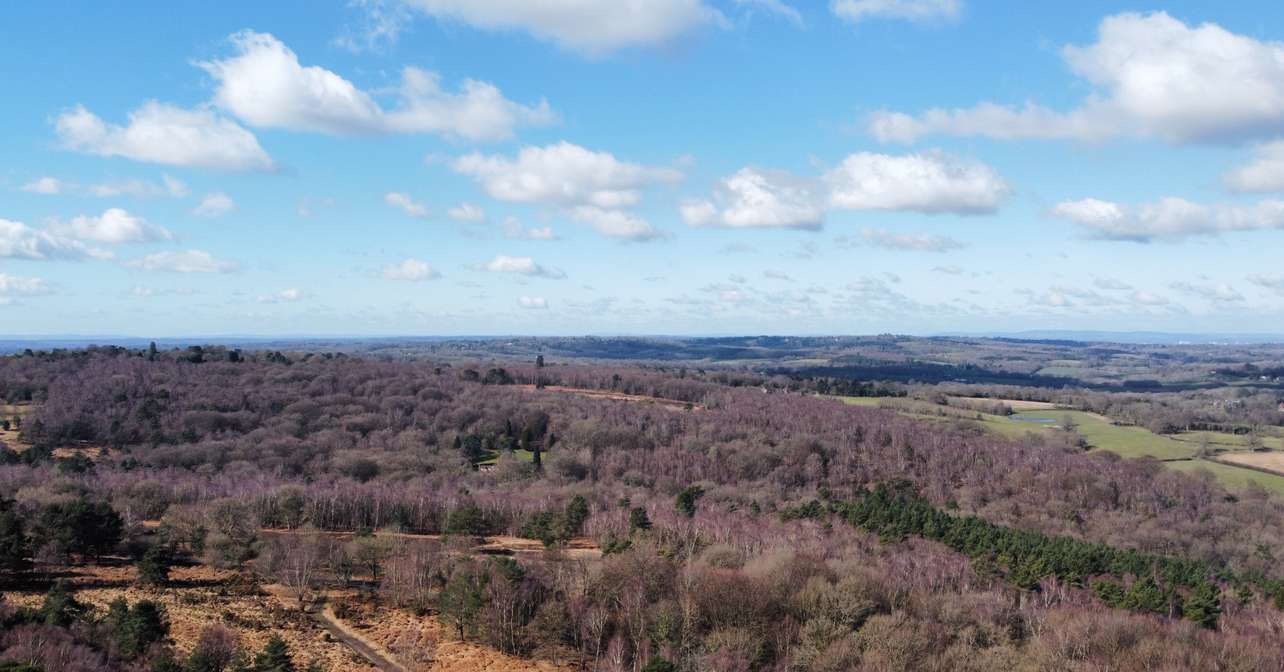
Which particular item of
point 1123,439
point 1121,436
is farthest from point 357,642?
point 1121,436

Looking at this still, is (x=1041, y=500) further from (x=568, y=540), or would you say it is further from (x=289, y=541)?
(x=289, y=541)

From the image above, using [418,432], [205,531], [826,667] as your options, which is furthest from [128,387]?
[826,667]

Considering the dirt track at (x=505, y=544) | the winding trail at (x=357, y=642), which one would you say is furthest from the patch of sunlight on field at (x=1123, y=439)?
the winding trail at (x=357, y=642)

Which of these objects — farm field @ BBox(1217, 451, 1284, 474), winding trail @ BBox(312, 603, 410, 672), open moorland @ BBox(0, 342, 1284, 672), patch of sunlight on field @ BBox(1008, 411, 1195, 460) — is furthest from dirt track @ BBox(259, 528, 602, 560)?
farm field @ BBox(1217, 451, 1284, 474)

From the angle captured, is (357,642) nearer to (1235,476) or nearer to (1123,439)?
(1235,476)

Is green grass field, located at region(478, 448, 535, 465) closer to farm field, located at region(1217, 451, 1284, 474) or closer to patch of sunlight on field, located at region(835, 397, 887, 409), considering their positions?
patch of sunlight on field, located at region(835, 397, 887, 409)

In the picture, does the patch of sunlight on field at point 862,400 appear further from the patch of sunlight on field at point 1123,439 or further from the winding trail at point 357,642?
the winding trail at point 357,642

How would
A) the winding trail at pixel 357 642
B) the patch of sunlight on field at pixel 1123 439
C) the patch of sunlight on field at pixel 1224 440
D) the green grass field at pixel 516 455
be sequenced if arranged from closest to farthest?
1. the winding trail at pixel 357 642
2. the green grass field at pixel 516 455
3. the patch of sunlight on field at pixel 1123 439
4. the patch of sunlight on field at pixel 1224 440
